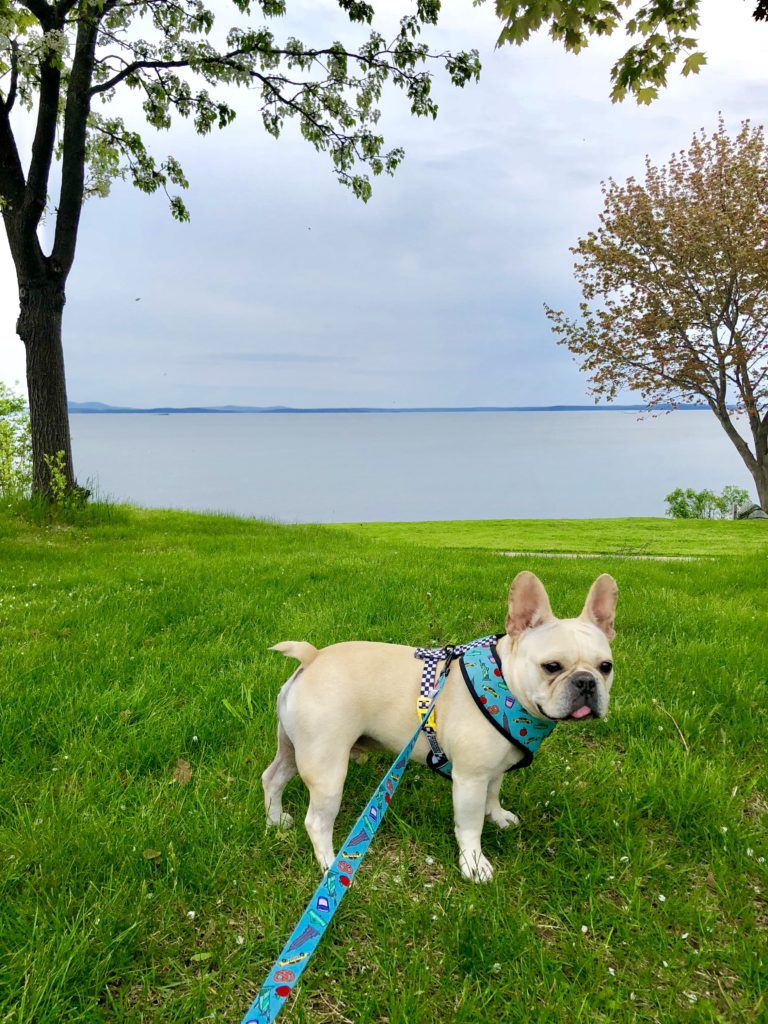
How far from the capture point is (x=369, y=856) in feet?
9.26

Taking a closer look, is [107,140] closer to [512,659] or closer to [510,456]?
[512,659]

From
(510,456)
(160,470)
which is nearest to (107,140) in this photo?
(160,470)

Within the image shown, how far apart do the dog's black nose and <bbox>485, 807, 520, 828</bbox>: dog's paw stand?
1.11m

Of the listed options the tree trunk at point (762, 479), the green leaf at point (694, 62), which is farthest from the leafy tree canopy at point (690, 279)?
the green leaf at point (694, 62)

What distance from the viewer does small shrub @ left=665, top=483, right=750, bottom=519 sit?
3017 cm

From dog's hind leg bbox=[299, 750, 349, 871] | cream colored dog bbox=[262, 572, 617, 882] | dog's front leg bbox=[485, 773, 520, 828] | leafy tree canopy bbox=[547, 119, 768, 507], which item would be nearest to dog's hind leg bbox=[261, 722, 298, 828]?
cream colored dog bbox=[262, 572, 617, 882]

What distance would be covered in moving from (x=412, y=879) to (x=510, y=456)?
78452mm

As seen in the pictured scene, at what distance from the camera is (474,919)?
7.76 ft

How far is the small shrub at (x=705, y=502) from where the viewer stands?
30172mm

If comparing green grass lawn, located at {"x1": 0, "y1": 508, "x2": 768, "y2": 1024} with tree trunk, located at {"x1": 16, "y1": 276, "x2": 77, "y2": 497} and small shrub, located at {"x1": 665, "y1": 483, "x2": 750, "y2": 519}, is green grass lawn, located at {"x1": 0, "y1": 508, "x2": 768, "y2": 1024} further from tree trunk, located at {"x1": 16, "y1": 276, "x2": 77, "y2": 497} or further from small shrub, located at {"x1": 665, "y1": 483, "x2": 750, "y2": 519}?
small shrub, located at {"x1": 665, "y1": 483, "x2": 750, "y2": 519}

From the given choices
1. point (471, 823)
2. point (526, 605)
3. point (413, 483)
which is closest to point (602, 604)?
point (526, 605)

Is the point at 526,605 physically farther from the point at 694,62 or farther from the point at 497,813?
the point at 694,62

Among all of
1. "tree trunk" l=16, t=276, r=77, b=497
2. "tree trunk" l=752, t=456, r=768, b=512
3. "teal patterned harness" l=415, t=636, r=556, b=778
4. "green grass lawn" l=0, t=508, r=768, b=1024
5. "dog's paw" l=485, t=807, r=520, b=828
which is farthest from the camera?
"tree trunk" l=752, t=456, r=768, b=512

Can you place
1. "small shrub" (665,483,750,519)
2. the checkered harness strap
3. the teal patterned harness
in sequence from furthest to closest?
"small shrub" (665,483,750,519)
the checkered harness strap
the teal patterned harness
